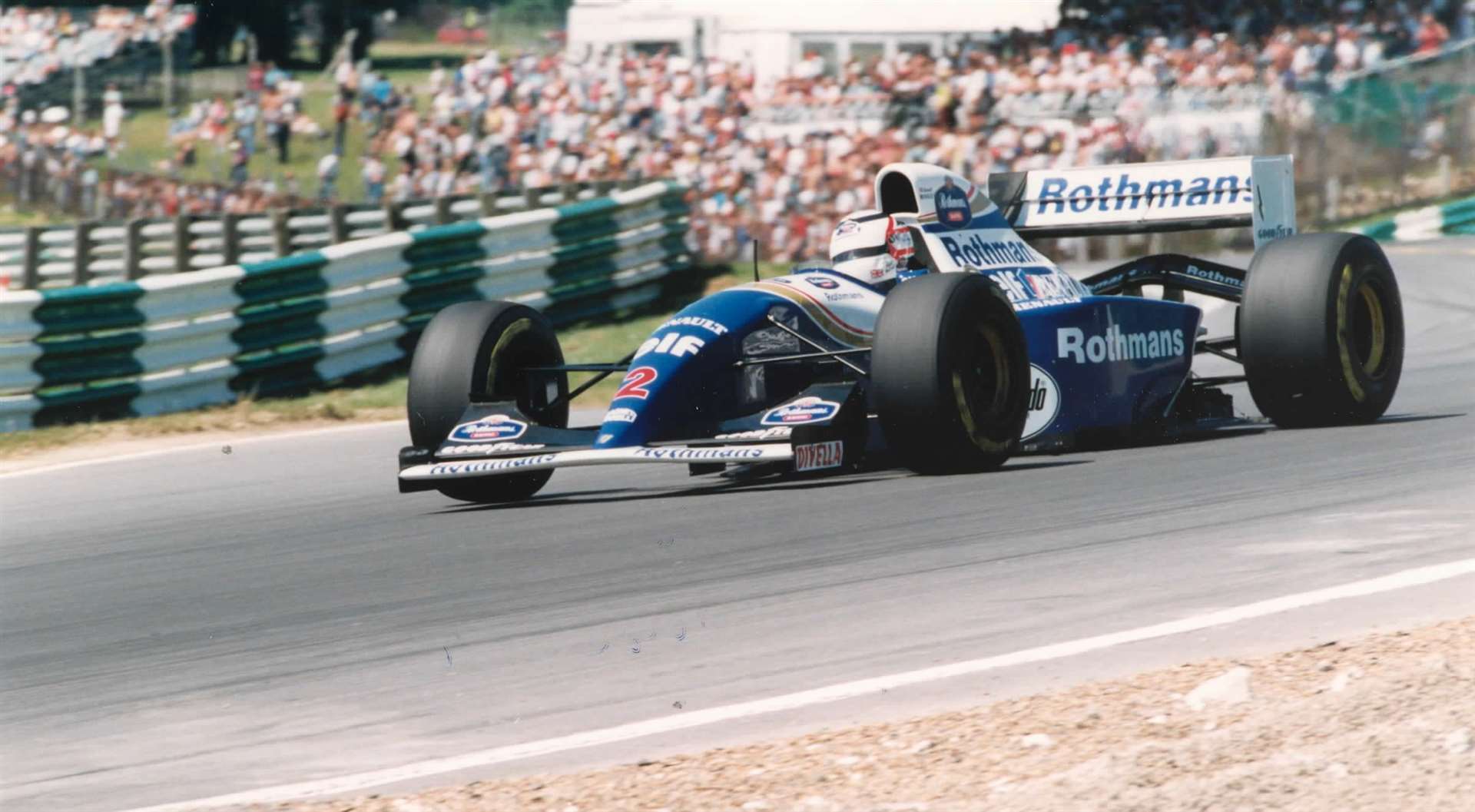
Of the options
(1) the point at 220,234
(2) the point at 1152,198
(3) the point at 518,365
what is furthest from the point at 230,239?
(2) the point at 1152,198

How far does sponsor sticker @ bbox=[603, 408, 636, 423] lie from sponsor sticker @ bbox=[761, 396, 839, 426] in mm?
516

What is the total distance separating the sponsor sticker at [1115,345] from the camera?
350 inches

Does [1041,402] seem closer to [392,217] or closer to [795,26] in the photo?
[392,217]

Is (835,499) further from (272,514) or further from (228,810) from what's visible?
(228,810)

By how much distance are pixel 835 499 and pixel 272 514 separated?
2.63 m

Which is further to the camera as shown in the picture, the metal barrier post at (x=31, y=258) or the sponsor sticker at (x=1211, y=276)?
the metal barrier post at (x=31, y=258)

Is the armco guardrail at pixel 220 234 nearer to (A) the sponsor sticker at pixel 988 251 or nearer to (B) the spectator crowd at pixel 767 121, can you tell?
(B) the spectator crowd at pixel 767 121

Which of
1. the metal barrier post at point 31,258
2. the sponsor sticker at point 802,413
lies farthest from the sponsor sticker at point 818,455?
the metal barrier post at point 31,258

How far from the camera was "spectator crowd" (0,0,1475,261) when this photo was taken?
20938 mm

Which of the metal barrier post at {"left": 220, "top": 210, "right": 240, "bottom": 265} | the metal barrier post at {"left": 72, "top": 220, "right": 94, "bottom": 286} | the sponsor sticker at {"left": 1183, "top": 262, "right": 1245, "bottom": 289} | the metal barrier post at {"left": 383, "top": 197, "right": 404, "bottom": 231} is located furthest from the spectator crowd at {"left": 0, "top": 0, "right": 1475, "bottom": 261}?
the sponsor sticker at {"left": 1183, "top": 262, "right": 1245, "bottom": 289}

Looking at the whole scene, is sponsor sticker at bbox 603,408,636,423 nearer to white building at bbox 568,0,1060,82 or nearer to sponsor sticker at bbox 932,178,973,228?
sponsor sticker at bbox 932,178,973,228

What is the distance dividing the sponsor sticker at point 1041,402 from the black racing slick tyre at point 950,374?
1.28 feet

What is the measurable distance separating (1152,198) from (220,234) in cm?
906

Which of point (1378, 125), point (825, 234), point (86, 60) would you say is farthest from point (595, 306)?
point (86, 60)
